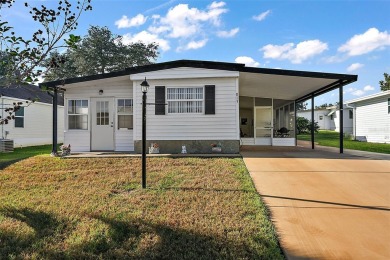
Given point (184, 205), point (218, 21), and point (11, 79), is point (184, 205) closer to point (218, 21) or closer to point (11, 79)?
point (11, 79)

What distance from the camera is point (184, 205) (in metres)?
4.79

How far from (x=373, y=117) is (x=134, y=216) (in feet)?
69.3

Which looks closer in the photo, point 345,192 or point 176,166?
point 345,192

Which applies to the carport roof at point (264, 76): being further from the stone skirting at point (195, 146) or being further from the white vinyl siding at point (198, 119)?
the stone skirting at point (195, 146)

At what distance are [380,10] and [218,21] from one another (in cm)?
710

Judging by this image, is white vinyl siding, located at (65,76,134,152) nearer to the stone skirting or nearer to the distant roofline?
the stone skirting

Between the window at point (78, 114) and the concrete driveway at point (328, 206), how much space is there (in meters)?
7.01

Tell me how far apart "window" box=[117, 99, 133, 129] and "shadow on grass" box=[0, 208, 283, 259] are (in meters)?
7.00

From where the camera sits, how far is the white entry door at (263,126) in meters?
14.7

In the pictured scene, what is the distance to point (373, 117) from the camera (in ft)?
65.5

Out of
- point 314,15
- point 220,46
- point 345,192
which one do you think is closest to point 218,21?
point 220,46

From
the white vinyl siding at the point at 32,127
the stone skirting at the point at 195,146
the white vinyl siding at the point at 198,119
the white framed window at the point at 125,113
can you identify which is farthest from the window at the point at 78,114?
the white vinyl siding at the point at 32,127

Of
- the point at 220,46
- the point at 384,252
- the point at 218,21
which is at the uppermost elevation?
the point at 218,21

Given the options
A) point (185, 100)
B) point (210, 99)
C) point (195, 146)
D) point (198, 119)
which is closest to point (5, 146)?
point (185, 100)
